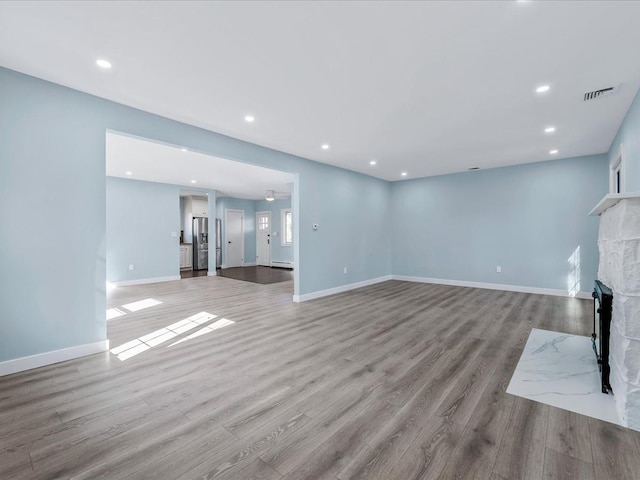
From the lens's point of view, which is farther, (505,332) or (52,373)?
(505,332)

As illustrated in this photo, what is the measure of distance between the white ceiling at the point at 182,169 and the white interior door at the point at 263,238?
2739mm

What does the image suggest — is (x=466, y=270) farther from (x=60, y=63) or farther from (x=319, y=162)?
(x=60, y=63)

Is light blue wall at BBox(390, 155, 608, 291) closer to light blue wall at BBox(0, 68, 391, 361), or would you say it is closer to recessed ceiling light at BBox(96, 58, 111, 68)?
light blue wall at BBox(0, 68, 391, 361)

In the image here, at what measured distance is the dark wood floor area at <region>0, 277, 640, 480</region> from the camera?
1.54m

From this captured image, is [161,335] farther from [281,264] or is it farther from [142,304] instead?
[281,264]

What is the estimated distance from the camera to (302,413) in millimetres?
1995

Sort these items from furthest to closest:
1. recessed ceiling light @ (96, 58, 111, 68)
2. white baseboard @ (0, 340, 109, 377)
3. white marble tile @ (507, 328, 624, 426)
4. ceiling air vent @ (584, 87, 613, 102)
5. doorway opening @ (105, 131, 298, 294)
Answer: doorway opening @ (105, 131, 298, 294) < ceiling air vent @ (584, 87, 613, 102) < white baseboard @ (0, 340, 109, 377) < recessed ceiling light @ (96, 58, 111, 68) < white marble tile @ (507, 328, 624, 426)

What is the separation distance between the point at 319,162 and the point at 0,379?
5.11 m

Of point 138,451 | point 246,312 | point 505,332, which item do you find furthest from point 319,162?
point 138,451

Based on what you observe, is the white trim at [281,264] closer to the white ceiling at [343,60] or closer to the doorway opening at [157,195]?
the doorway opening at [157,195]

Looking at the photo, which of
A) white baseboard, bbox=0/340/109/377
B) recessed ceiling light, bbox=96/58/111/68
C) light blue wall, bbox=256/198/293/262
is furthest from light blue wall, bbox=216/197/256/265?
recessed ceiling light, bbox=96/58/111/68

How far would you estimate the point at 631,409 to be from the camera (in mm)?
1856

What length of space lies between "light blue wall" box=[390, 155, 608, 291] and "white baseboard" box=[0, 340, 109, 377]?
→ 6552 mm

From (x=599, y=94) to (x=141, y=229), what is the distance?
889 cm
